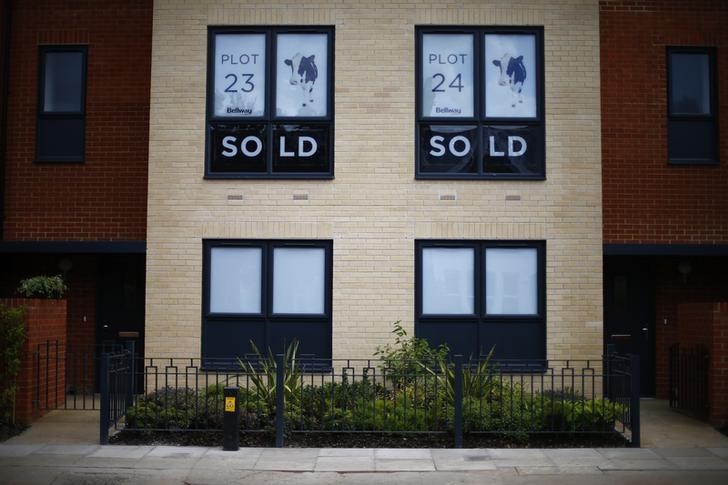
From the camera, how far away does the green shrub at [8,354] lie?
474 inches

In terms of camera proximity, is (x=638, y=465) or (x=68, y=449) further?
(x=68, y=449)

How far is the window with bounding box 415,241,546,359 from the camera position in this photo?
1439cm

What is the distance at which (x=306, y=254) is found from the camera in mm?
14578

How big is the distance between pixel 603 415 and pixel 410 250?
4189 mm

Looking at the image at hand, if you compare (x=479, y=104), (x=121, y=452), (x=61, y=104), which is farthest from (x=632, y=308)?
(x=61, y=104)

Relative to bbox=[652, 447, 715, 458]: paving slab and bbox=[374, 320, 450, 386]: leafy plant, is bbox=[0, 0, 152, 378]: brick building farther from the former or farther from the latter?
bbox=[652, 447, 715, 458]: paving slab

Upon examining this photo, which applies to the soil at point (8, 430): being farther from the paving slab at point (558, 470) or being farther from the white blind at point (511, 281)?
the white blind at point (511, 281)

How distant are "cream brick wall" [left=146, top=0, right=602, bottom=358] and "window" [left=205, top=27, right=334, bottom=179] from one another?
0.67 feet

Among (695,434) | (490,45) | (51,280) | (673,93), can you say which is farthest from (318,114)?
(695,434)

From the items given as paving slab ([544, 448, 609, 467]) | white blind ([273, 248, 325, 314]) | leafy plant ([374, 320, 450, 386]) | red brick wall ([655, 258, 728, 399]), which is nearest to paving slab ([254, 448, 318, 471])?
leafy plant ([374, 320, 450, 386])

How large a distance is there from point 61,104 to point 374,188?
5.89m

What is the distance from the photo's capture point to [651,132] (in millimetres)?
15445

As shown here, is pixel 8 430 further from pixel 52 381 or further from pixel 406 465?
pixel 406 465

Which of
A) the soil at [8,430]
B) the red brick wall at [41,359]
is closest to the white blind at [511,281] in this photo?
the red brick wall at [41,359]
